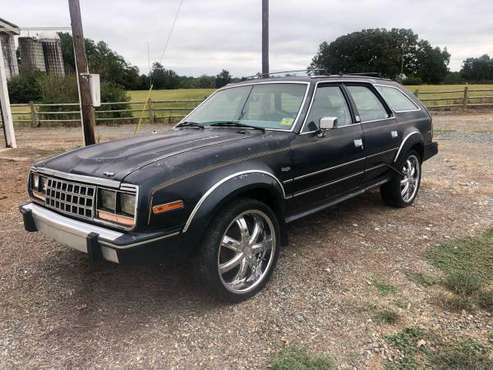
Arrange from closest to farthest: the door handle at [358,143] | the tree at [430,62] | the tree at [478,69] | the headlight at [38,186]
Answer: the headlight at [38,186]
the door handle at [358,143]
the tree at [478,69]
the tree at [430,62]

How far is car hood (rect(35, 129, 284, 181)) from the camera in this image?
294cm

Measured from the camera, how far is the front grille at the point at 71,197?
2.91m

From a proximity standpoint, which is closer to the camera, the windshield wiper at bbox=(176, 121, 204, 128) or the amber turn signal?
the amber turn signal

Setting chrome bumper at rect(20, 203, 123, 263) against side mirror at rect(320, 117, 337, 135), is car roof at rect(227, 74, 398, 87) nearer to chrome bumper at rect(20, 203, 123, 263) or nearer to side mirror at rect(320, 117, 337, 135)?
side mirror at rect(320, 117, 337, 135)

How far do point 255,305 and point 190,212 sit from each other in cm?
97

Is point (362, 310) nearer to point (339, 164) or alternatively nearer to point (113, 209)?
point (339, 164)

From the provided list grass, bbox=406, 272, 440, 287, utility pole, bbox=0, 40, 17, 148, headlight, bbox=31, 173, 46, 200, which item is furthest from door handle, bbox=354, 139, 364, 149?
utility pole, bbox=0, 40, 17, 148

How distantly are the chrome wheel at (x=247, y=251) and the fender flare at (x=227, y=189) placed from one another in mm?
216

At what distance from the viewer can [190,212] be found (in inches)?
111

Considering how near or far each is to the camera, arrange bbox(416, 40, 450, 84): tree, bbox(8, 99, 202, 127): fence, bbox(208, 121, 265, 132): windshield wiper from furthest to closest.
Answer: bbox(416, 40, 450, 84): tree → bbox(8, 99, 202, 127): fence → bbox(208, 121, 265, 132): windshield wiper

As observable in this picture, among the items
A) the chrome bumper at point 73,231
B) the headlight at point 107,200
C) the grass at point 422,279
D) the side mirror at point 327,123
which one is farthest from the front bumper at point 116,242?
the grass at point 422,279

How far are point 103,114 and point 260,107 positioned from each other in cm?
1679

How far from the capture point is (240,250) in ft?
10.8

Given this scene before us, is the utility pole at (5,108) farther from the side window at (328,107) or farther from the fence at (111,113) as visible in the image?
the side window at (328,107)
